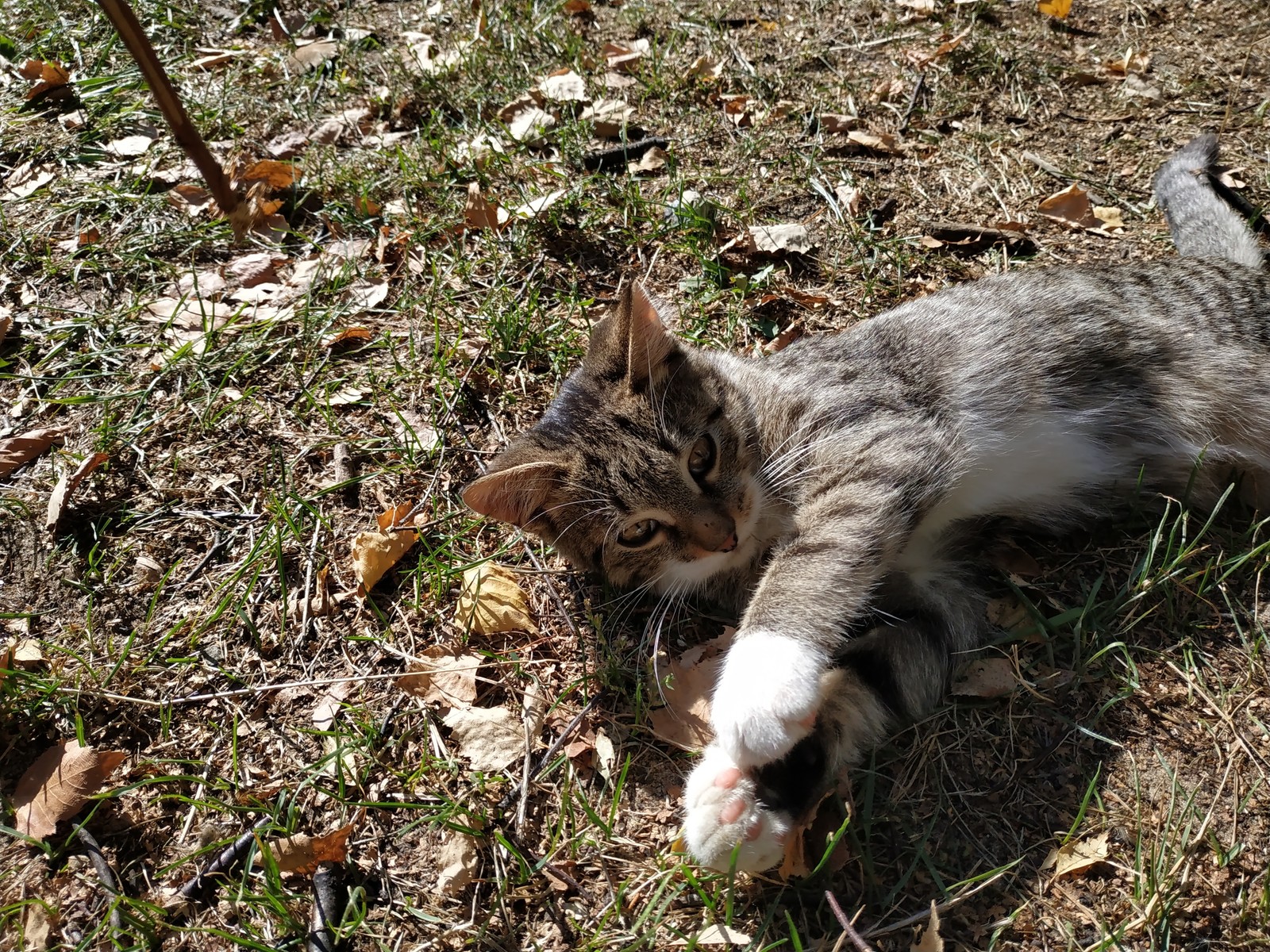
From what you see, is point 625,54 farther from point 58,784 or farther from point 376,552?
point 58,784

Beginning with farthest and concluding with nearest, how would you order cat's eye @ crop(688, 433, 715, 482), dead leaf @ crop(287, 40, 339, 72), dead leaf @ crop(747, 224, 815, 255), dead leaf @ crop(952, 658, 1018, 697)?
dead leaf @ crop(287, 40, 339, 72)
dead leaf @ crop(747, 224, 815, 255)
cat's eye @ crop(688, 433, 715, 482)
dead leaf @ crop(952, 658, 1018, 697)

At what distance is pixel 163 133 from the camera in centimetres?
438

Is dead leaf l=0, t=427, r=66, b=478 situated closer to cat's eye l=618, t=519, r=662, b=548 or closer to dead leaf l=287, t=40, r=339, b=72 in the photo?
cat's eye l=618, t=519, r=662, b=548

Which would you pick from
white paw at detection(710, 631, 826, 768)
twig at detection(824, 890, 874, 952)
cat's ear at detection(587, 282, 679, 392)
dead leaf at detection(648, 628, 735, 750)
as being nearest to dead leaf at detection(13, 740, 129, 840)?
dead leaf at detection(648, 628, 735, 750)

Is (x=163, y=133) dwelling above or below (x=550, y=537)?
above

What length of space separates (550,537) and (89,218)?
299 centimetres

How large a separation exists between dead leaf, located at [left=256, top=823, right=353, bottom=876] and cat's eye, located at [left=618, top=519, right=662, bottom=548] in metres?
1.17

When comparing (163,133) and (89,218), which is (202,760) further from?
(163,133)

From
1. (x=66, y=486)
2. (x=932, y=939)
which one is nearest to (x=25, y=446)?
(x=66, y=486)

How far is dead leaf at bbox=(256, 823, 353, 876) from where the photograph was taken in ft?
7.31

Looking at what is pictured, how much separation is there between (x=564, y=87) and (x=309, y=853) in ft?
12.9

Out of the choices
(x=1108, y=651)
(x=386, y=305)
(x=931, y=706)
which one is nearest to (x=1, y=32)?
(x=386, y=305)

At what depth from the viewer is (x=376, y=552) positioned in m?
2.82

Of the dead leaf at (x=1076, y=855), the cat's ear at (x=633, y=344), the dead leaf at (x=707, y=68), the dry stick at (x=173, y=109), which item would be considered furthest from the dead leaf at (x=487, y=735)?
the dead leaf at (x=707, y=68)
